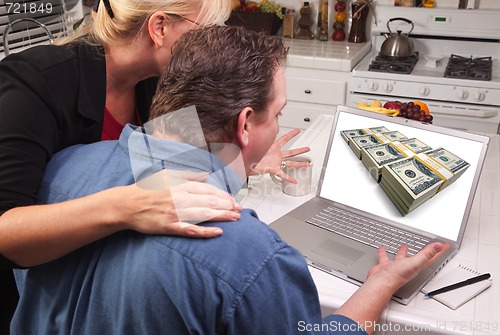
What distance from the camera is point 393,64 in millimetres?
3078

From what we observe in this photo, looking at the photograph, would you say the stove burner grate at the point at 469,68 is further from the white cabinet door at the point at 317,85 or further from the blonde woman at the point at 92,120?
the blonde woman at the point at 92,120

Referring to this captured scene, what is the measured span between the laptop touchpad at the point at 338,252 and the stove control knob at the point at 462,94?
2.05 m

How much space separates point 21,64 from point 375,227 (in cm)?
91

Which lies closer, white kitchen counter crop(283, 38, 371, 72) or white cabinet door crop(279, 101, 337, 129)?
white kitchen counter crop(283, 38, 371, 72)

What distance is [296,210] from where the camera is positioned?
53.2 inches

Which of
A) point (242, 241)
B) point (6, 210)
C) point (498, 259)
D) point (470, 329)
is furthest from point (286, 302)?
point (498, 259)

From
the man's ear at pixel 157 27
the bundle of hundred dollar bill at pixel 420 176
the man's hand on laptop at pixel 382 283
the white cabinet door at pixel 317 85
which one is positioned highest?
the man's ear at pixel 157 27

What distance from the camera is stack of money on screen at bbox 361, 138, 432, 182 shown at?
50.4 inches

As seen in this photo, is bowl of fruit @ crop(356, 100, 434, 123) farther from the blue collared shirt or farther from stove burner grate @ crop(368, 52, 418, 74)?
stove burner grate @ crop(368, 52, 418, 74)

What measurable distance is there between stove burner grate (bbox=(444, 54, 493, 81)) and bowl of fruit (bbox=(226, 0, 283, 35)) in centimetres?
125

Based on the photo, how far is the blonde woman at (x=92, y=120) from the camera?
745 millimetres

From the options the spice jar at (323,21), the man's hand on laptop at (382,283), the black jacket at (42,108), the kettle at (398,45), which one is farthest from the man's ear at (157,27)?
the spice jar at (323,21)

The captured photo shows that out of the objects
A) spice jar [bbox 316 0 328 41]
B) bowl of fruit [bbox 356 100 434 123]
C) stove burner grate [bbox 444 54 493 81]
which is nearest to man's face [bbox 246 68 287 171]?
bowl of fruit [bbox 356 100 434 123]

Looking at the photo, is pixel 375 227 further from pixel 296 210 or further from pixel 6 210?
pixel 6 210
